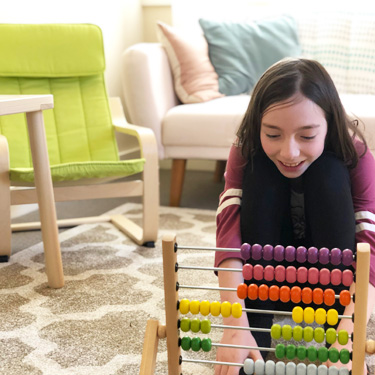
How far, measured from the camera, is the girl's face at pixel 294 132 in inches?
44.5

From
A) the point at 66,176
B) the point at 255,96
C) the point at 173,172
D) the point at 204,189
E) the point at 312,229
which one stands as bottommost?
the point at 204,189

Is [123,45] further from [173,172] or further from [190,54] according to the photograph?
[173,172]

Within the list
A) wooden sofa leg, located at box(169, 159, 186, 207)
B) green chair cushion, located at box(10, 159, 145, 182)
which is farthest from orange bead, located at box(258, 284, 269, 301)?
wooden sofa leg, located at box(169, 159, 186, 207)

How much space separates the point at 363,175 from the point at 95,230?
128cm

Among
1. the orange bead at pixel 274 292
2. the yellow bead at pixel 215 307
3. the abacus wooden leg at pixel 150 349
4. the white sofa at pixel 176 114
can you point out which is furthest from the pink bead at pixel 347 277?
the white sofa at pixel 176 114

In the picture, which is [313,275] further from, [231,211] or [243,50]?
[243,50]

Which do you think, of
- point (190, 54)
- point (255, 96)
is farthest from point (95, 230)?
point (255, 96)

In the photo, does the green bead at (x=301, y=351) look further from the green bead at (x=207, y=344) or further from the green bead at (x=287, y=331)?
the green bead at (x=207, y=344)

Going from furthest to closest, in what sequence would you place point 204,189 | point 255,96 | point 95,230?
1. point 204,189
2. point 95,230
3. point 255,96

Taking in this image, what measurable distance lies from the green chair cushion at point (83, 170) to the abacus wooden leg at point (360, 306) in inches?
45.9

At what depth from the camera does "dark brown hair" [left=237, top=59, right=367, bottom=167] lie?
117cm

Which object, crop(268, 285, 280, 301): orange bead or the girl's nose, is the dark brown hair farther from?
crop(268, 285, 280, 301): orange bead

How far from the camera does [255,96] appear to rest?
1221mm

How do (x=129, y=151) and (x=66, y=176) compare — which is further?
(x=129, y=151)
